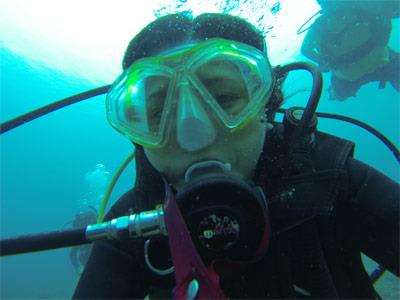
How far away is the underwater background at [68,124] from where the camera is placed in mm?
17500

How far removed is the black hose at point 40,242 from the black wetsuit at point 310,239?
35.3 inches

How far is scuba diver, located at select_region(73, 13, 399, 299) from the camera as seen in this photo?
181 cm

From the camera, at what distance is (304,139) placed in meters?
2.46

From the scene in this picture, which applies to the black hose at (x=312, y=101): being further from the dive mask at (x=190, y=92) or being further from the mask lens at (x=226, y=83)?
the mask lens at (x=226, y=83)

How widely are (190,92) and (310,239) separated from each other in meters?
1.39

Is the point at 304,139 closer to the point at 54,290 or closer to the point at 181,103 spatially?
the point at 181,103

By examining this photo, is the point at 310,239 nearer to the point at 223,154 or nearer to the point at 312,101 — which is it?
the point at 223,154

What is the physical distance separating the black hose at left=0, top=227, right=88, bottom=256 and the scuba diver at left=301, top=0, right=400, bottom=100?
1605cm

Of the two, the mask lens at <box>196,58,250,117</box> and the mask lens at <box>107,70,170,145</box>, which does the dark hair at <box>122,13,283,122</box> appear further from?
the mask lens at <box>196,58,250,117</box>

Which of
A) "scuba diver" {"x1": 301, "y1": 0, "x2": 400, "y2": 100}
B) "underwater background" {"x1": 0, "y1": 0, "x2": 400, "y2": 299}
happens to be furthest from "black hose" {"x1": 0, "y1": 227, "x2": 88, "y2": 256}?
"scuba diver" {"x1": 301, "y1": 0, "x2": 400, "y2": 100}

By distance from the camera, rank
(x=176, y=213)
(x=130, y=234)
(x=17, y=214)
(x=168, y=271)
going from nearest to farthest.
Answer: (x=176, y=213), (x=130, y=234), (x=168, y=271), (x=17, y=214)

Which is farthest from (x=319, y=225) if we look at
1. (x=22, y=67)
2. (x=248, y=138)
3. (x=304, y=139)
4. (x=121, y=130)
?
(x=22, y=67)

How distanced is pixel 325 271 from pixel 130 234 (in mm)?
1280

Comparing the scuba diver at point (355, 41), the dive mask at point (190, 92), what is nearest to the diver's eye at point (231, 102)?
the dive mask at point (190, 92)
